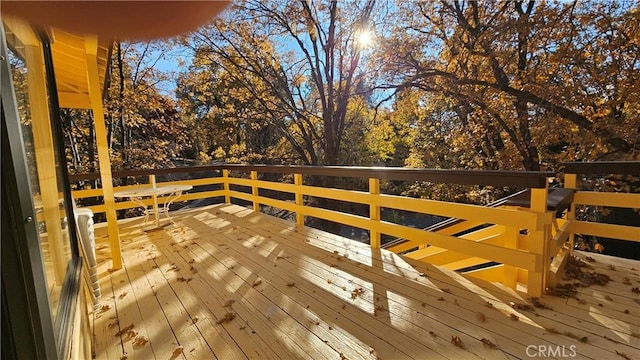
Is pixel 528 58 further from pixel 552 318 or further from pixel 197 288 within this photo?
pixel 197 288

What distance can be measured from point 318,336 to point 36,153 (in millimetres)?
1665

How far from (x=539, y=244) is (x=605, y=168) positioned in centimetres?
129

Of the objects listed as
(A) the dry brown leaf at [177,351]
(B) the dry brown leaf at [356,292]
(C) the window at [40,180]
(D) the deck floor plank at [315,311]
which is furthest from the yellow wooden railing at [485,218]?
(C) the window at [40,180]

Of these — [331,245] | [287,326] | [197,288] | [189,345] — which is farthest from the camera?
[331,245]

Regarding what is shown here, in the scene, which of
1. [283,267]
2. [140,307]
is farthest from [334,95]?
[140,307]

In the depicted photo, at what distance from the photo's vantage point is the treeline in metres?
4.96

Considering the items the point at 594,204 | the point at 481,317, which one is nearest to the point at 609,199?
the point at 594,204

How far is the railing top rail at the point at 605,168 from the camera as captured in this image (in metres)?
2.47

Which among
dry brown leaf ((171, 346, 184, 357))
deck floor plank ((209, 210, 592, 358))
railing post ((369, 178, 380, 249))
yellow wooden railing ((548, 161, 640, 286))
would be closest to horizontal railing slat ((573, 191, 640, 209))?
yellow wooden railing ((548, 161, 640, 286))

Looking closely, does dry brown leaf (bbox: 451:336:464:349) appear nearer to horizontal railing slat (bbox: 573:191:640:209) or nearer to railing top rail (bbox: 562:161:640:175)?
horizontal railing slat (bbox: 573:191:640:209)

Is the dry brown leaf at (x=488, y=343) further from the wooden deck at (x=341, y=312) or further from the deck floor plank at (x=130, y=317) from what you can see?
the deck floor plank at (x=130, y=317)

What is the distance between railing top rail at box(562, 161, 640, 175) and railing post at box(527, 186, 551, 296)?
1.16m

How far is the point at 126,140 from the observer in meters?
9.49

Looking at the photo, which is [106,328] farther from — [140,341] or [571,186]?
[571,186]
